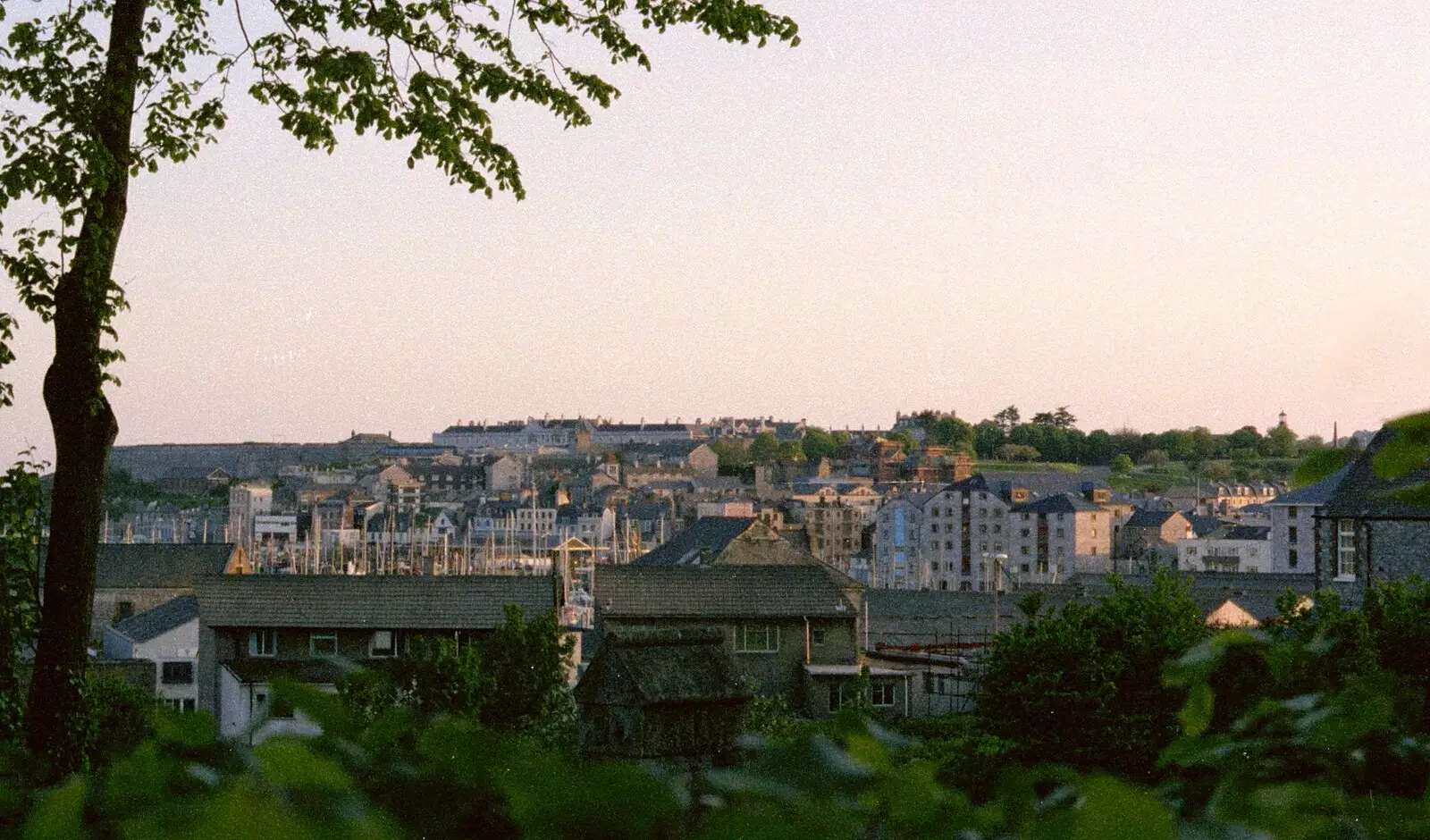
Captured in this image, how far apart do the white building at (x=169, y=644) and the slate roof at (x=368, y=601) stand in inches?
260

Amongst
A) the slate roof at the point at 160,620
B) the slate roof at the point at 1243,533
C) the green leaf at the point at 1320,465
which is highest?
the green leaf at the point at 1320,465

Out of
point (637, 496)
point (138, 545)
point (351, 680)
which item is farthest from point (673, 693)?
point (637, 496)

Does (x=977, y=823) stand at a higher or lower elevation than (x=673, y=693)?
higher

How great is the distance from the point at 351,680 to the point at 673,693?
682 inches

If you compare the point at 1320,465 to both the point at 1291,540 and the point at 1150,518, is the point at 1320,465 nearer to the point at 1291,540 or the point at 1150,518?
the point at 1291,540

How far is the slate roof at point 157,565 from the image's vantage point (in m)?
54.0

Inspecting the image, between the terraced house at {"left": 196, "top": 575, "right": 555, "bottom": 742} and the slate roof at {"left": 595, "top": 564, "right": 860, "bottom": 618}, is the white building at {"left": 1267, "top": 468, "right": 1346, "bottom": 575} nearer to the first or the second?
the slate roof at {"left": 595, "top": 564, "right": 860, "bottom": 618}

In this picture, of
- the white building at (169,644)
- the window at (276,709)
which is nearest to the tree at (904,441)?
the white building at (169,644)

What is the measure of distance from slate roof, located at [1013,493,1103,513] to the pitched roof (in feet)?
259

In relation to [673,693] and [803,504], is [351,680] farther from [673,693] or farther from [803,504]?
[803,504]

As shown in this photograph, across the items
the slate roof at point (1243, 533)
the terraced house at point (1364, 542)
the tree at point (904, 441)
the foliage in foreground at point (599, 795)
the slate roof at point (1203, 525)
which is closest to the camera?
the foliage in foreground at point (599, 795)

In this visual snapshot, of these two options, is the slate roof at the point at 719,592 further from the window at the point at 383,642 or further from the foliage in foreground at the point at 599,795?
the foliage in foreground at the point at 599,795

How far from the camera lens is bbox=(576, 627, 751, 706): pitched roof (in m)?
18.5

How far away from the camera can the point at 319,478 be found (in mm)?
183125
